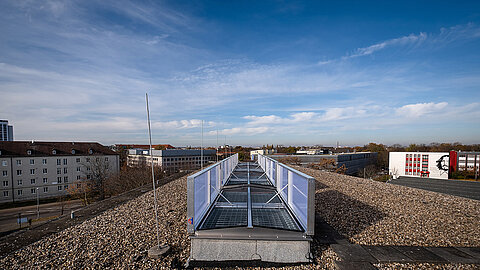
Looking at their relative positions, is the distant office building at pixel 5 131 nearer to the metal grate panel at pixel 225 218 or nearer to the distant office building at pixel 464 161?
the metal grate panel at pixel 225 218

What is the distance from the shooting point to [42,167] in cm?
3388

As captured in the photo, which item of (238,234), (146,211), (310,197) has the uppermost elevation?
(310,197)

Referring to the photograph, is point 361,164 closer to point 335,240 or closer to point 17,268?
point 335,240

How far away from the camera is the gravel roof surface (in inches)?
175

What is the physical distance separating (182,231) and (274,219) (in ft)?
8.17

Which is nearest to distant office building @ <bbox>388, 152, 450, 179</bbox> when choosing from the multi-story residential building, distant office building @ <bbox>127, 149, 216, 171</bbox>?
distant office building @ <bbox>127, 149, 216, 171</bbox>

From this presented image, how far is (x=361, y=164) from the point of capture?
6288 cm

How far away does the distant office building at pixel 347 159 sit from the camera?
48.6 metres

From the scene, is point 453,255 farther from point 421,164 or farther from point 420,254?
point 421,164

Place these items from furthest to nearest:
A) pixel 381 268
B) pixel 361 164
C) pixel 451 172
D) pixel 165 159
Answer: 1. pixel 361 164
2. pixel 165 159
3. pixel 451 172
4. pixel 381 268

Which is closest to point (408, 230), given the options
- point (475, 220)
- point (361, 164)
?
point (475, 220)

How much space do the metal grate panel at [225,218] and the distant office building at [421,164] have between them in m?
43.4

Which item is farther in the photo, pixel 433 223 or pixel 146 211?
pixel 146 211

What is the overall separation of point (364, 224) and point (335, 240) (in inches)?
65.3
